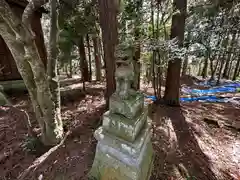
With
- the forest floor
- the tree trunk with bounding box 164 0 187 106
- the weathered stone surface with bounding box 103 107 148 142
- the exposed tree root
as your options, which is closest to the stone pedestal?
the weathered stone surface with bounding box 103 107 148 142

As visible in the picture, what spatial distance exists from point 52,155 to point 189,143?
2.71 meters

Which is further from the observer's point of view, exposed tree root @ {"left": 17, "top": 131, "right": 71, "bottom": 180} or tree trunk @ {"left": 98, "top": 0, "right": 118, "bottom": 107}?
tree trunk @ {"left": 98, "top": 0, "right": 118, "bottom": 107}

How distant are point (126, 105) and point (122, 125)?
0.25 m

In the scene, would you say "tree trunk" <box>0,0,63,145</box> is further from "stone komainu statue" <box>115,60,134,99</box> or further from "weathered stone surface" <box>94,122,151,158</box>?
"stone komainu statue" <box>115,60,134,99</box>

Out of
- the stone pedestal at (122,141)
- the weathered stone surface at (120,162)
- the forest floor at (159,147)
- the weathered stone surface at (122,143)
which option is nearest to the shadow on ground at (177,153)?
the forest floor at (159,147)

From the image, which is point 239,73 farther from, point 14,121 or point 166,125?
point 14,121

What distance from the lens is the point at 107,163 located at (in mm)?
1812

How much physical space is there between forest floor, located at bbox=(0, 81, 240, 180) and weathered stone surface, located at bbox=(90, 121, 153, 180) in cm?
32

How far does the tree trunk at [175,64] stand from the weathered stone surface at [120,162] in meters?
2.75

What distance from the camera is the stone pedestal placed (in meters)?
1.58

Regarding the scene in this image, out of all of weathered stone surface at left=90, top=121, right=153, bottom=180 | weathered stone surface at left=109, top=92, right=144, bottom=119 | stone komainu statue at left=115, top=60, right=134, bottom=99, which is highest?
stone komainu statue at left=115, top=60, right=134, bottom=99

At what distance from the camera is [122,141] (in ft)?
5.39

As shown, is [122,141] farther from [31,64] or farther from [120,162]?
[31,64]

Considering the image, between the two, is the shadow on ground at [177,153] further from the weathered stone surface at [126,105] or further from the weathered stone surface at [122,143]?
the weathered stone surface at [126,105]
